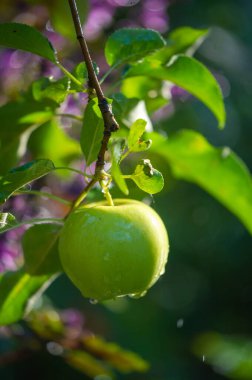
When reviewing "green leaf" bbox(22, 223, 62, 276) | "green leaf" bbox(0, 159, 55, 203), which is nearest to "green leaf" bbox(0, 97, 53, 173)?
"green leaf" bbox(22, 223, 62, 276)

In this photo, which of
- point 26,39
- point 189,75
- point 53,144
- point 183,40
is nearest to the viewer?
point 26,39

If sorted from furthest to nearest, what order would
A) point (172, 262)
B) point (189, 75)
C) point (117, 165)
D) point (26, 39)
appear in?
point (172, 262), point (189, 75), point (26, 39), point (117, 165)

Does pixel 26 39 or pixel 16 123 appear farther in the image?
pixel 16 123

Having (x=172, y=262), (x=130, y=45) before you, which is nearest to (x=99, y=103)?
(x=130, y=45)

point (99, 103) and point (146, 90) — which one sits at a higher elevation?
point (99, 103)

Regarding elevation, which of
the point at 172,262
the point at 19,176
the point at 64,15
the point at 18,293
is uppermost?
the point at 19,176

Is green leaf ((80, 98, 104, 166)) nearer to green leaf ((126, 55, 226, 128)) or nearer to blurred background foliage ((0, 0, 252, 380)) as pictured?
green leaf ((126, 55, 226, 128))

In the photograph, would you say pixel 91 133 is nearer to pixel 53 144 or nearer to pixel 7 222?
Answer: pixel 7 222
